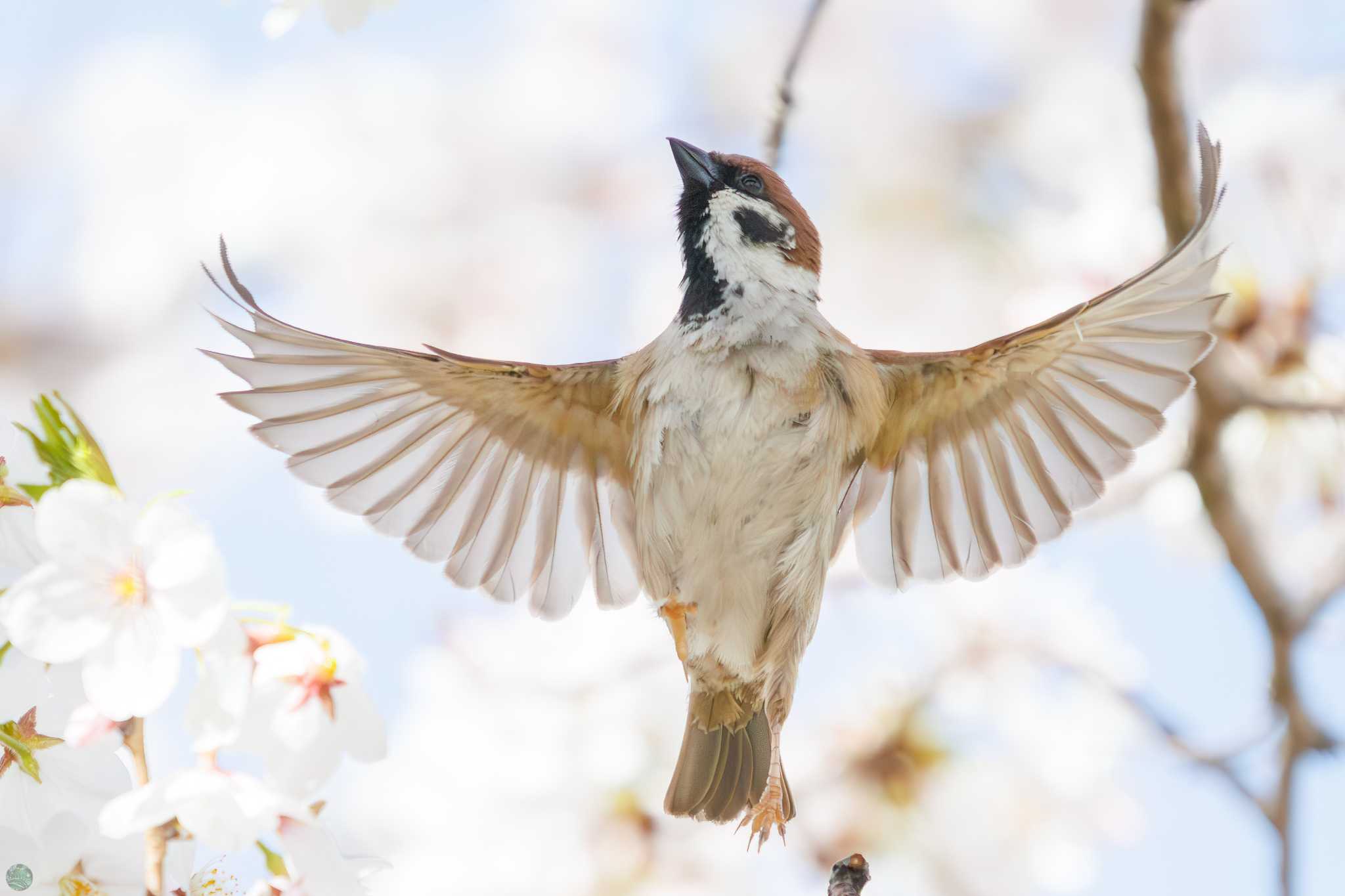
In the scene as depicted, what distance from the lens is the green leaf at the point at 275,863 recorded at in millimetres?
917

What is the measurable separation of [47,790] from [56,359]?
2.26m

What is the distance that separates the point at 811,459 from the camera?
168 centimetres

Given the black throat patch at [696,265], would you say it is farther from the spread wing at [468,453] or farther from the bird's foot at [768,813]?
the bird's foot at [768,813]

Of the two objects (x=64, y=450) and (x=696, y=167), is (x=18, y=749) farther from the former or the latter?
(x=696, y=167)

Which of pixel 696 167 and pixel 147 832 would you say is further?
pixel 696 167

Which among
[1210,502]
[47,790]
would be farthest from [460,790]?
[47,790]

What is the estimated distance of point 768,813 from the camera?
174cm

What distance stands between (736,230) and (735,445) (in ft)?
1.25

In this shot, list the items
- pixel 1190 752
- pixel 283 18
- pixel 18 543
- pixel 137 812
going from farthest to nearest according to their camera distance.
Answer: pixel 1190 752 < pixel 283 18 < pixel 18 543 < pixel 137 812

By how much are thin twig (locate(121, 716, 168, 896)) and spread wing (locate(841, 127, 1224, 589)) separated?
1.14m

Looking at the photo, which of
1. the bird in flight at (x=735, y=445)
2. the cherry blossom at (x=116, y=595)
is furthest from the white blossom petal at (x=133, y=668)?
the bird in flight at (x=735, y=445)

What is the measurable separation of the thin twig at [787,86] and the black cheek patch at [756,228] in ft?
0.29
